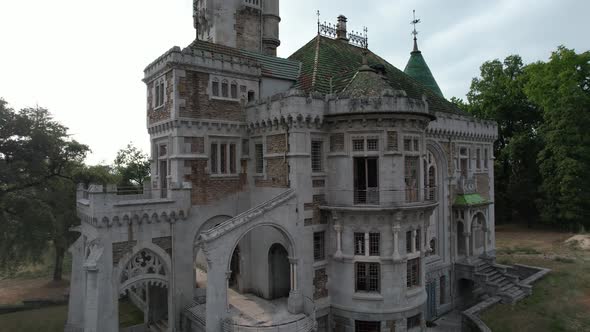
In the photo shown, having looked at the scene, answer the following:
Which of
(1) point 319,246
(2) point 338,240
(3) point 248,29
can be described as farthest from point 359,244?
(3) point 248,29

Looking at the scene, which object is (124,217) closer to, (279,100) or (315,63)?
(279,100)

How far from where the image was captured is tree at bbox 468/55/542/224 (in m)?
51.4

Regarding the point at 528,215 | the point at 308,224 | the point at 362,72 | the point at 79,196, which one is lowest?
the point at 528,215

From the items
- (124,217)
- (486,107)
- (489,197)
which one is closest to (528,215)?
(486,107)

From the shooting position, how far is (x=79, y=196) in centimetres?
2250

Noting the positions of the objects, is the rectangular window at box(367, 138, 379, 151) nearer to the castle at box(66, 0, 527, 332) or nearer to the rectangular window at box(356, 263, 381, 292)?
the castle at box(66, 0, 527, 332)

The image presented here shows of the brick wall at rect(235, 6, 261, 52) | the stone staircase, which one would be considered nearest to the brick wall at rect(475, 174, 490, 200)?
the stone staircase

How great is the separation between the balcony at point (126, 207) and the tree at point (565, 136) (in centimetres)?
4388

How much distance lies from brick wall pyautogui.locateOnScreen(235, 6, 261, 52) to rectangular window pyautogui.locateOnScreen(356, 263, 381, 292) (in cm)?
1756

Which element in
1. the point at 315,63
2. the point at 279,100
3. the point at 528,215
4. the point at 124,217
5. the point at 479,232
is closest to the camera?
the point at 124,217

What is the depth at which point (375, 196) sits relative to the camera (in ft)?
67.4

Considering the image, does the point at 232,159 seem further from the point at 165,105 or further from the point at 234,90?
the point at 165,105

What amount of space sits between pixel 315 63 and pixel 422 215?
1188 cm

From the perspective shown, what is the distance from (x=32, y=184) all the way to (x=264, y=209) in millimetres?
24819
